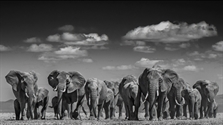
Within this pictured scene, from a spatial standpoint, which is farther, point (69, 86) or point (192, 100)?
point (192, 100)

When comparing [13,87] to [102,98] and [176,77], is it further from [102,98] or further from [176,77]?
[176,77]

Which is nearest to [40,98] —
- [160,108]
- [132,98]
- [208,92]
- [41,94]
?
[41,94]

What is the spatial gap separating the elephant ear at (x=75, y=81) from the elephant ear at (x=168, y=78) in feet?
24.1

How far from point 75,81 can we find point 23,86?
4.86 meters

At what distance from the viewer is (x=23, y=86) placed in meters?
31.7

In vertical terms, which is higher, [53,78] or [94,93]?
[53,78]

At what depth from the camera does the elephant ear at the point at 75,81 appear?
113ft

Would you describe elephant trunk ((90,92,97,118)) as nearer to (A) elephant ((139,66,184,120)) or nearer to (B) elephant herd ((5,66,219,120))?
(B) elephant herd ((5,66,219,120))

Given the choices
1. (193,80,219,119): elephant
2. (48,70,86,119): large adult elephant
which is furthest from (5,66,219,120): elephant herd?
(193,80,219,119): elephant

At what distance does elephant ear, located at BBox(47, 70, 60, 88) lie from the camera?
34.7 m

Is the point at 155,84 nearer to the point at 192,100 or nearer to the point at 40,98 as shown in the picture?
the point at 192,100

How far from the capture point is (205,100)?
44.2m

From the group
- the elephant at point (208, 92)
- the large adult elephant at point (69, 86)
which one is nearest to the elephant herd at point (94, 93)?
the large adult elephant at point (69, 86)

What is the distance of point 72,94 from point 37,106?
16.1ft
